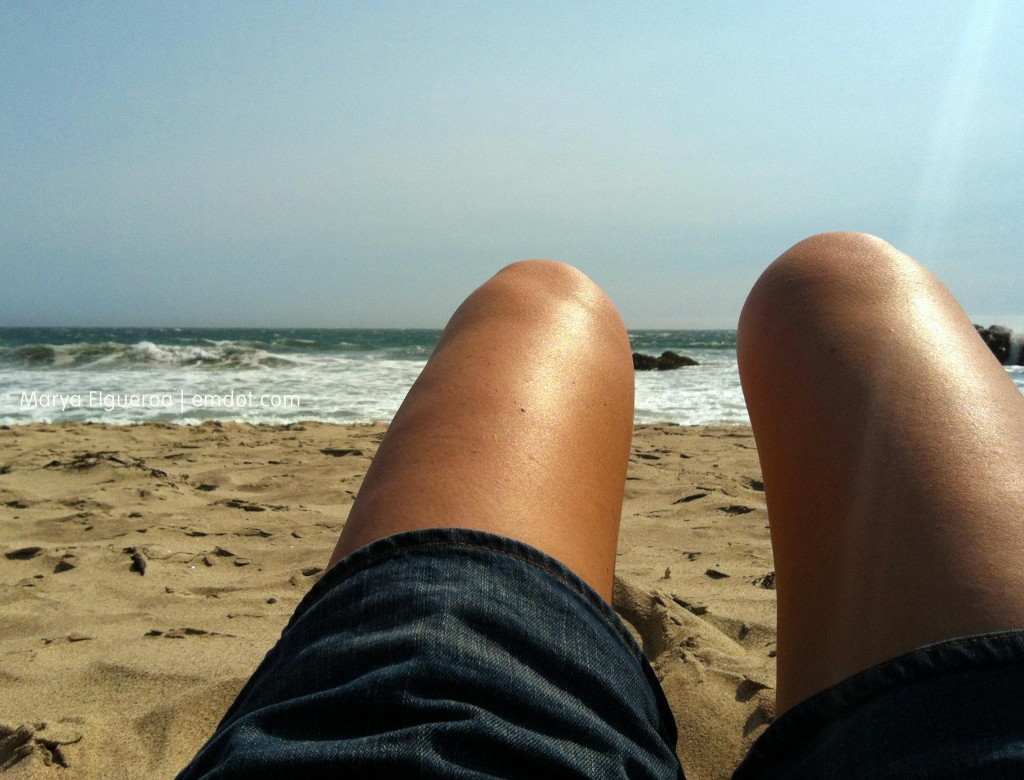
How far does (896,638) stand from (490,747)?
33 cm

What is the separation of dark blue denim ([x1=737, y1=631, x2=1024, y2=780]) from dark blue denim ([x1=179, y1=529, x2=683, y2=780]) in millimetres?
134

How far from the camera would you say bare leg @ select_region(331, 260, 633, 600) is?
0.75 meters

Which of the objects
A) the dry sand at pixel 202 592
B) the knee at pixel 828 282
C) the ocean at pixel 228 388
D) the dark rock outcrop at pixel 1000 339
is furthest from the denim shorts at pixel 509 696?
the dark rock outcrop at pixel 1000 339

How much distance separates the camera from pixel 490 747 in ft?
1.75

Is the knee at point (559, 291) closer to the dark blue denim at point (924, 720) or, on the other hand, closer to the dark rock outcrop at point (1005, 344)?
the dark blue denim at point (924, 720)

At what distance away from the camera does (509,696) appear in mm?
570

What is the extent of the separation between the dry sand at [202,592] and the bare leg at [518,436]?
69 cm

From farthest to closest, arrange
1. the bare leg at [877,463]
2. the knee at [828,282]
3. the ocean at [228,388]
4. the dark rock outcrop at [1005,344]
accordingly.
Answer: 1. the dark rock outcrop at [1005,344]
2. the ocean at [228,388]
3. the knee at [828,282]
4. the bare leg at [877,463]

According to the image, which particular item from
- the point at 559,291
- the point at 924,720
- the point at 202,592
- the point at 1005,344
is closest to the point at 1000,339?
the point at 1005,344

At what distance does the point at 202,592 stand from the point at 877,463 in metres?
1.88

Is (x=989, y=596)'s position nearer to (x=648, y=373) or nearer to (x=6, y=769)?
(x=6, y=769)

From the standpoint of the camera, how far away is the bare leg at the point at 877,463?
23.4 inches

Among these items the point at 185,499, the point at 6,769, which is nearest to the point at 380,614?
the point at 6,769

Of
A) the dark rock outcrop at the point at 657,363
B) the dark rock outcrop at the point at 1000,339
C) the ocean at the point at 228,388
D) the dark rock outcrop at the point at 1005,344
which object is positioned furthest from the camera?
the dark rock outcrop at the point at 1000,339
